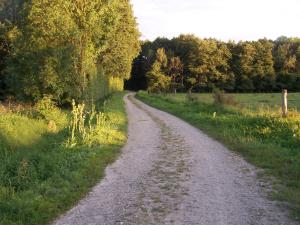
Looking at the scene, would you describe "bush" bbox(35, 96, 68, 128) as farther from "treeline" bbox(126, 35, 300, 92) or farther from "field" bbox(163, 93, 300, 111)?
"treeline" bbox(126, 35, 300, 92)

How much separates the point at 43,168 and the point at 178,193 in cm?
366

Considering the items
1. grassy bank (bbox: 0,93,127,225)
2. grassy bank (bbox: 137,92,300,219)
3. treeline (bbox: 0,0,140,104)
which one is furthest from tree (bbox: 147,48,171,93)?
grassy bank (bbox: 0,93,127,225)

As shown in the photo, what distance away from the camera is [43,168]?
995 cm

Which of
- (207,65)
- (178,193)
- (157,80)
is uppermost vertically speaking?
(207,65)

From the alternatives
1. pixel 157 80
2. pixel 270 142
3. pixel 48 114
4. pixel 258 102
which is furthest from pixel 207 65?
pixel 270 142

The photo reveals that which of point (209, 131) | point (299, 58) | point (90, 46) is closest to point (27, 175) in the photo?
point (209, 131)

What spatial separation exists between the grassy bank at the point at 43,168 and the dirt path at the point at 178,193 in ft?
1.32

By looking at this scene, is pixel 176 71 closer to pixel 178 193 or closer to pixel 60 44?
pixel 60 44

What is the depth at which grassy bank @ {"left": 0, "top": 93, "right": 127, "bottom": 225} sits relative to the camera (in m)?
7.17

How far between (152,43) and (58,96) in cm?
8915

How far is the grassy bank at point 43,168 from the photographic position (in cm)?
717

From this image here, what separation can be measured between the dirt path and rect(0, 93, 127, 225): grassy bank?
0.40 m

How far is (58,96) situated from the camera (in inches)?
1003

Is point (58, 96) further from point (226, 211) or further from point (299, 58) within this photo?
point (299, 58)
